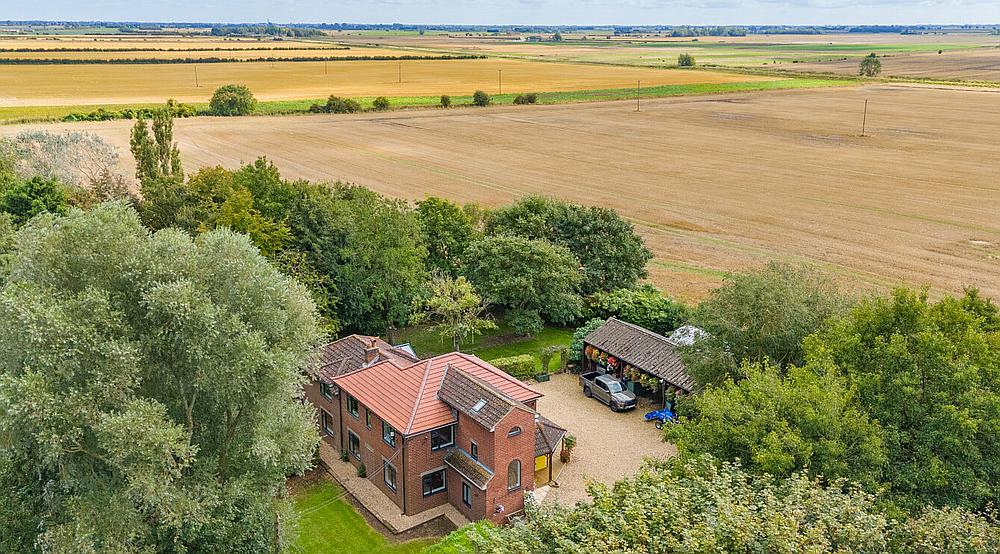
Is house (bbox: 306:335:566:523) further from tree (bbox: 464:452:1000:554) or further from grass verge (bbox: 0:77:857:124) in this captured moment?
grass verge (bbox: 0:77:857:124)

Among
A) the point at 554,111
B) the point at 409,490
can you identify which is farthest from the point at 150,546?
the point at 554,111

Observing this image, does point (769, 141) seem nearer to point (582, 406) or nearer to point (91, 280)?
point (582, 406)

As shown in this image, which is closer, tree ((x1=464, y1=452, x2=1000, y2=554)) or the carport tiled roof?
tree ((x1=464, y1=452, x2=1000, y2=554))

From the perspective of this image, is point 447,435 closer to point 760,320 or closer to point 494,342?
point 760,320

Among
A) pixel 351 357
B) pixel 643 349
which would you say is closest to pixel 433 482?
pixel 351 357

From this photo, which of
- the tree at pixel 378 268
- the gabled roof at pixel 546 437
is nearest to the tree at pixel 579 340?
the tree at pixel 378 268

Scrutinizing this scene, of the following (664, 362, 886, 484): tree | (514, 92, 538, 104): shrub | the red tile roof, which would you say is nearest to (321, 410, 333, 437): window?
the red tile roof
